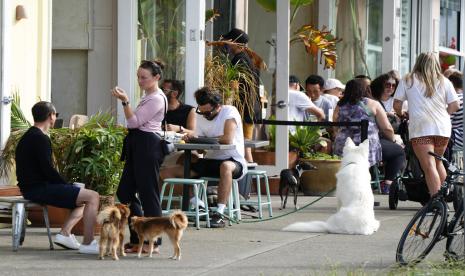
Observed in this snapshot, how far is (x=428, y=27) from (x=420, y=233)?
15.8 metres

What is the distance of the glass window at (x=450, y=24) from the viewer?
2811 cm

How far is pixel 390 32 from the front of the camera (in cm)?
2072

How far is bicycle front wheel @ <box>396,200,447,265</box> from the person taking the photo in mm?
10203

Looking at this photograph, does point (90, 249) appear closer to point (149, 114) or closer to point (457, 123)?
point (149, 114)

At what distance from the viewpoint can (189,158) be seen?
13.2 metres

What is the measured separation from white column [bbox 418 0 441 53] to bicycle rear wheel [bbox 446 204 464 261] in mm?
15556

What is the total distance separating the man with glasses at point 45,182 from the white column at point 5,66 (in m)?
1.99

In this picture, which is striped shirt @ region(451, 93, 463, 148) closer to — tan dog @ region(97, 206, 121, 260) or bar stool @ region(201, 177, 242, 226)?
bar stool @ region(201, 177, 242, 226)

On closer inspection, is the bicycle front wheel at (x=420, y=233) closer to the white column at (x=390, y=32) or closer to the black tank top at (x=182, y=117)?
the black tank top at (x=182, y=117)

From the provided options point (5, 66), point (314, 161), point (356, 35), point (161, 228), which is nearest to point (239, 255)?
point (161, 228)

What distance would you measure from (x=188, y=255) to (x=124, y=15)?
5453 millimetres

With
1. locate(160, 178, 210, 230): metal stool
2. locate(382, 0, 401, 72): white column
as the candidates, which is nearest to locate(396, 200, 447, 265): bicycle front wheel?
locate(160, 178, 210, 230): metal stool

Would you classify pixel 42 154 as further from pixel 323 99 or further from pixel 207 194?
pixel 323 99

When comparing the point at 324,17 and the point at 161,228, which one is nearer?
the point at 161,228
